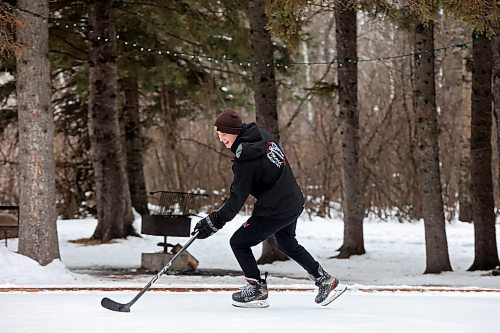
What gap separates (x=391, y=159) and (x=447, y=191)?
7.68 ft

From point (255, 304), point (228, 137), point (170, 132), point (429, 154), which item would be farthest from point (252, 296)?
point (170, 132)

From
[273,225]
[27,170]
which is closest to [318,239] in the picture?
[27,170]

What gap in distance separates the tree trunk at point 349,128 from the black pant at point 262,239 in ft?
29.0

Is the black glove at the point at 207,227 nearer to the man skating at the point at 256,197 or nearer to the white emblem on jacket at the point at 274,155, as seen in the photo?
the man skating at the point at 256,197

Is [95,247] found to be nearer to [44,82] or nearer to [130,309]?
[44,82]

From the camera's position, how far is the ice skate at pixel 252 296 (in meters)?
6.00

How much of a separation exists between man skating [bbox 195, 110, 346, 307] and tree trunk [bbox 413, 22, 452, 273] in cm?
700

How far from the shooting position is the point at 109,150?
1560cm

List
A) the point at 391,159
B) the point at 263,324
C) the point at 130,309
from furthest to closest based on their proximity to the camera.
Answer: the point at 391,159 → the point at 130,309 → the point at 263,324

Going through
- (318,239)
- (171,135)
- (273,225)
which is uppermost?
(171,135)

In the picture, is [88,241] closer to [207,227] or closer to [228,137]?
[207,227]

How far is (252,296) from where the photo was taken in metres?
6.01

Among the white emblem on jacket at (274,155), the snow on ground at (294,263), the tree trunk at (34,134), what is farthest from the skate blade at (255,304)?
the tree trunk at (34,134)

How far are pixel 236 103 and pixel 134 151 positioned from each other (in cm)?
269
